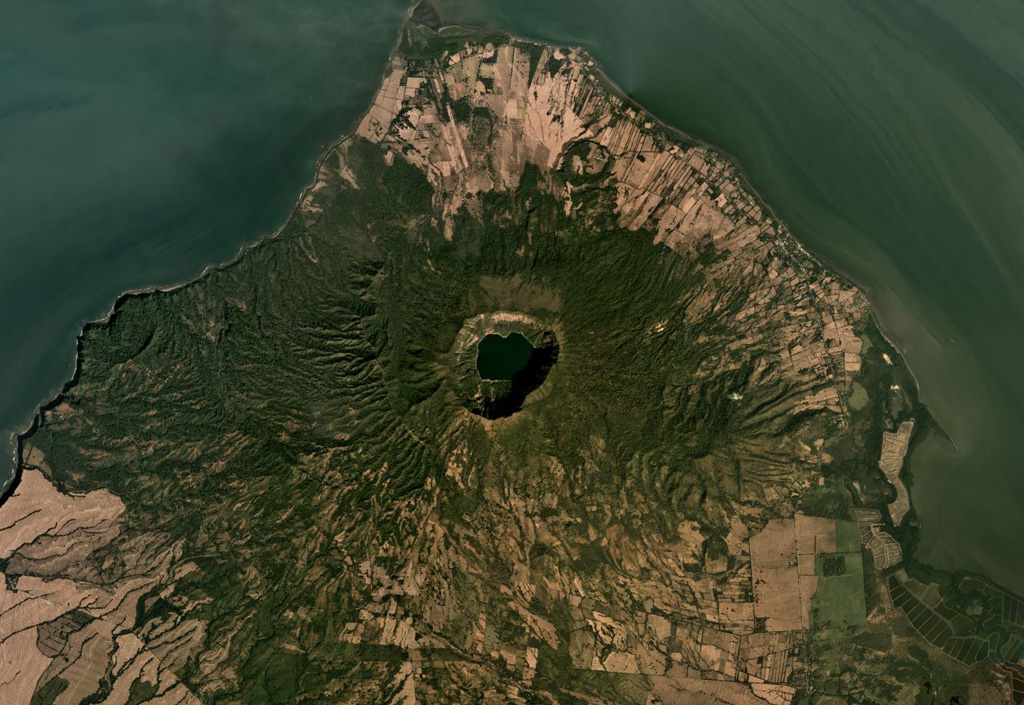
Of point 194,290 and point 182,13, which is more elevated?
point 182,13

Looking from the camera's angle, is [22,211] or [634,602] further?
[22,211]

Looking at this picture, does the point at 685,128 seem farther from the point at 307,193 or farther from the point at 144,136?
the point at 144,136

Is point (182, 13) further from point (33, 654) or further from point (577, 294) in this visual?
point (33, 654)

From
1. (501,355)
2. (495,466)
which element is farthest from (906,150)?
(495,466)

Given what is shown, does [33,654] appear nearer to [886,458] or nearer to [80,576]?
[80,576]

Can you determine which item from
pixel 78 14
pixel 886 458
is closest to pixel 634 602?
pixel 886 458

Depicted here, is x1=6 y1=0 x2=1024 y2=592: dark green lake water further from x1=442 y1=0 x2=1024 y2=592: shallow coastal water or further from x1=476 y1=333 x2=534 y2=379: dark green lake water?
x1=476 y1=333 x2=534 y2=379: dark green lake water

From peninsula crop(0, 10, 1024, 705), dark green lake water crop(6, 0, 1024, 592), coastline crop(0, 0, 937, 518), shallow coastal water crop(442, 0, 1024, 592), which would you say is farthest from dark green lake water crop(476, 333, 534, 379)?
shallow coastal water crop(442, 0, 1024, 592)

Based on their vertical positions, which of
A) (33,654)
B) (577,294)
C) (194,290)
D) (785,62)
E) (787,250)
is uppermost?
(785,62)
